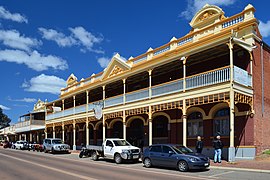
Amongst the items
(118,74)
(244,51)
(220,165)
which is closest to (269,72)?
(244,51)

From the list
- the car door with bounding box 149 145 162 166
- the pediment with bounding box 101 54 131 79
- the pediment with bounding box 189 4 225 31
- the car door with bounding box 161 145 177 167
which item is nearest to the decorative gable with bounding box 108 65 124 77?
the pediment with bounding box 101 54 131 79

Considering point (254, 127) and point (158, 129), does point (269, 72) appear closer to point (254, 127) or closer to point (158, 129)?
point (254, 127)

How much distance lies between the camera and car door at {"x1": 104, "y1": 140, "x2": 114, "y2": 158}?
22.3 m

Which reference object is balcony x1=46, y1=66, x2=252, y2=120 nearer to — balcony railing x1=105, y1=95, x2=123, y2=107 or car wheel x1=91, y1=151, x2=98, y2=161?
balcony railing x1=105, y1=95, x2=123, y2=107

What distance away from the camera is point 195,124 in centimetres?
2425

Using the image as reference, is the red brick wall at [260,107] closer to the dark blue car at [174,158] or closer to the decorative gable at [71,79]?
the dark blue car at [174,158]

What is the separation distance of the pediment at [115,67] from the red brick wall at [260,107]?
39.8 feet

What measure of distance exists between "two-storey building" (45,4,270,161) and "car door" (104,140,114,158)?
3.49 metres

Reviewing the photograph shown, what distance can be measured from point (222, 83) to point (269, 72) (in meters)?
5.90

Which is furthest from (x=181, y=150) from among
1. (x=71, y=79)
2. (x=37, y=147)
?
(x=71, y=79)

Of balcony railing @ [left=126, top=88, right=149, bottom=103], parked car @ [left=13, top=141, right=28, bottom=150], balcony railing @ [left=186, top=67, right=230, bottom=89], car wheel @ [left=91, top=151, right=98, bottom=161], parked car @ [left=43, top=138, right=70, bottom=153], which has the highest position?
balcony railing @ [left=186, top=67, right=230, bottom=89]

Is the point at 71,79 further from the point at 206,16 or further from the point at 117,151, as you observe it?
the point at 206,16

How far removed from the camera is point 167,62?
23.5 m

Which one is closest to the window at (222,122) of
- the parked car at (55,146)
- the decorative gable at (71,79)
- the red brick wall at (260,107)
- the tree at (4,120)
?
the red brick wall at (260,107)
